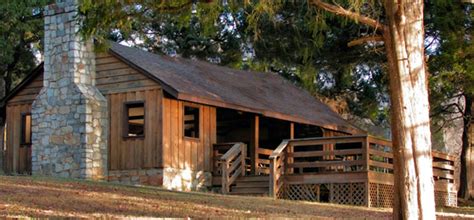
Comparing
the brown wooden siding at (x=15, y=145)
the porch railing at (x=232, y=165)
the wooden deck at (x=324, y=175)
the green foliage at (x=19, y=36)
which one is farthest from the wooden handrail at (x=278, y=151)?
the green foliage at (x=19, y=36)

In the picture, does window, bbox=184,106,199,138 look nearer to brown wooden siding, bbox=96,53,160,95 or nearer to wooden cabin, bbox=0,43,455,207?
wooden cabin, bbox=0,43,455,207

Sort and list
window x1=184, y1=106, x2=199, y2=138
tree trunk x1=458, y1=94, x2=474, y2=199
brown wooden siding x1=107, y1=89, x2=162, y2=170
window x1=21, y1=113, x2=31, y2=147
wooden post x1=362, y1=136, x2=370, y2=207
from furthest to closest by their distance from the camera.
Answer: tree trunk x1=458, y1=94, x2=474, y2=199 → window x1=21, y1=113, x2=31, y2=147 → window x1=184, y1=106, x2=199, y2=138 → brown wooden siding x1=107, y1=89, x2=162, y2=170 → wooden post x1=362, y1=136, x2=370, y2=207

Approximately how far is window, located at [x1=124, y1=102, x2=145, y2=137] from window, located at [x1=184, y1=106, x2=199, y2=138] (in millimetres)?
1321

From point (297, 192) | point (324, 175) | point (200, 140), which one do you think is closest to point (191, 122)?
point (200, 140)

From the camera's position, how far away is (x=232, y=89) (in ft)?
79.9

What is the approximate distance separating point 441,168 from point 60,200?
588 inches

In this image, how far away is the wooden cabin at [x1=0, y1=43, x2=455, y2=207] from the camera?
2014 centimetres

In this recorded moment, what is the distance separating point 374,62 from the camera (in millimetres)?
23359

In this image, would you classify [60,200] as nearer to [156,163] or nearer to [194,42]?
[156,163]

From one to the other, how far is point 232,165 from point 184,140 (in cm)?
168

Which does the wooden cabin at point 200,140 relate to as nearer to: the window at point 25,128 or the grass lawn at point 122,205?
the window at point 25,128

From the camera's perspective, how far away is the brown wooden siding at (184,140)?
69.3ft

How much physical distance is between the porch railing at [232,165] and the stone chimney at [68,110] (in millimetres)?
3511

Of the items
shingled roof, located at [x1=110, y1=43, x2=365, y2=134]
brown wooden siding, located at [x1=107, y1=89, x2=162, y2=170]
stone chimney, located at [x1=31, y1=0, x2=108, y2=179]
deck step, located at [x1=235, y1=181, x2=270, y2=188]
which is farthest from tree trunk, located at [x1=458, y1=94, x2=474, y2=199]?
stone chimney, located at [x1=31, y1=0, x2=108, y2=179]
